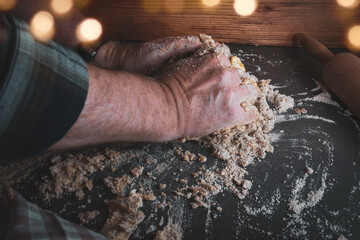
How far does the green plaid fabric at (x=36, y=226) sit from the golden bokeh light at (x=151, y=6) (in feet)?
3.16

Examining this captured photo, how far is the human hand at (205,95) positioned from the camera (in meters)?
0.96

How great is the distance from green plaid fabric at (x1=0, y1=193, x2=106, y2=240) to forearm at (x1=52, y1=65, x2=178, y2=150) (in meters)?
0.20

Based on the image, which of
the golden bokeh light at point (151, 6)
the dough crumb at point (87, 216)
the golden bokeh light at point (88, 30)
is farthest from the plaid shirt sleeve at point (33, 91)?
the golden bokeh light at point (151, 6)

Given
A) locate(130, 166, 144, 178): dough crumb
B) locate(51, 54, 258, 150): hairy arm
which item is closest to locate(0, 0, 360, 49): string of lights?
locate(51, 54, 258, 150): hairy arm

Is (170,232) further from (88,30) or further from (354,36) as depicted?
(354,36)

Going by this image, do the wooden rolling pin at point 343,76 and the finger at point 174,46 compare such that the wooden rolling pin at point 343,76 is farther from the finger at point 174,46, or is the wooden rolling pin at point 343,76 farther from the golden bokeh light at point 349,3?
the finger at point 174,46

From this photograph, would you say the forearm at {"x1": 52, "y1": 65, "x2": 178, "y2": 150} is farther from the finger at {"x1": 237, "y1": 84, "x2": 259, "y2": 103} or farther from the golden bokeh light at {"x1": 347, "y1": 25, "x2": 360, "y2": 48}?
the golden bokeh light at {"x1": 347, "y1": 25, "x2": 360, "y2": 48}

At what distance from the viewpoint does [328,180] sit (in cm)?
88

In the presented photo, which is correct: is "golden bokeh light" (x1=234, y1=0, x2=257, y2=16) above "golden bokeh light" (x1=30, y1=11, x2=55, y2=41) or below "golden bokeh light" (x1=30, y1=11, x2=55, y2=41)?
above

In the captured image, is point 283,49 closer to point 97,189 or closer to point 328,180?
point 328,180

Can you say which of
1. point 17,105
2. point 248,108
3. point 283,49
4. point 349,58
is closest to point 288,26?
point 283,49

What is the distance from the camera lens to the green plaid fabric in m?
0.59

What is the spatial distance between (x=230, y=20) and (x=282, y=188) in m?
0.79

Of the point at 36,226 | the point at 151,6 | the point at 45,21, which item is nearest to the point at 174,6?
the point at 151,6
